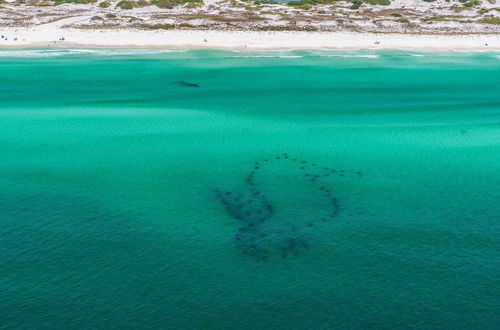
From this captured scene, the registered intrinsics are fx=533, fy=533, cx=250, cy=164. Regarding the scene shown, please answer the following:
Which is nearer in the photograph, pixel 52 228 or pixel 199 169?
pixel 52 228

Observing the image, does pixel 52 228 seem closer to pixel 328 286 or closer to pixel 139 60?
pixel 328 286

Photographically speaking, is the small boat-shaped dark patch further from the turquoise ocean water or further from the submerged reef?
the submerged reef

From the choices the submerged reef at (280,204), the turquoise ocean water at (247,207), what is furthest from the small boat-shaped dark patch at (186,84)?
the submerged reef at (280,204)

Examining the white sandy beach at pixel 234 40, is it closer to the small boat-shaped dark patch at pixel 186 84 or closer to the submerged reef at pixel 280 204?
the small boat-shaped dark patch at pixel 186 84

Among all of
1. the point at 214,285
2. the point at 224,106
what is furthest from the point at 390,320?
the point at 224,106

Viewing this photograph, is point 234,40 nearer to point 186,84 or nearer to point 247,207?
point 186,84

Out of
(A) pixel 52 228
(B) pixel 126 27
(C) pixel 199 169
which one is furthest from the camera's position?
(B) pixel 126 27

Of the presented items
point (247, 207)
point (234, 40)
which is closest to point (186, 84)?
point (234, 40)
